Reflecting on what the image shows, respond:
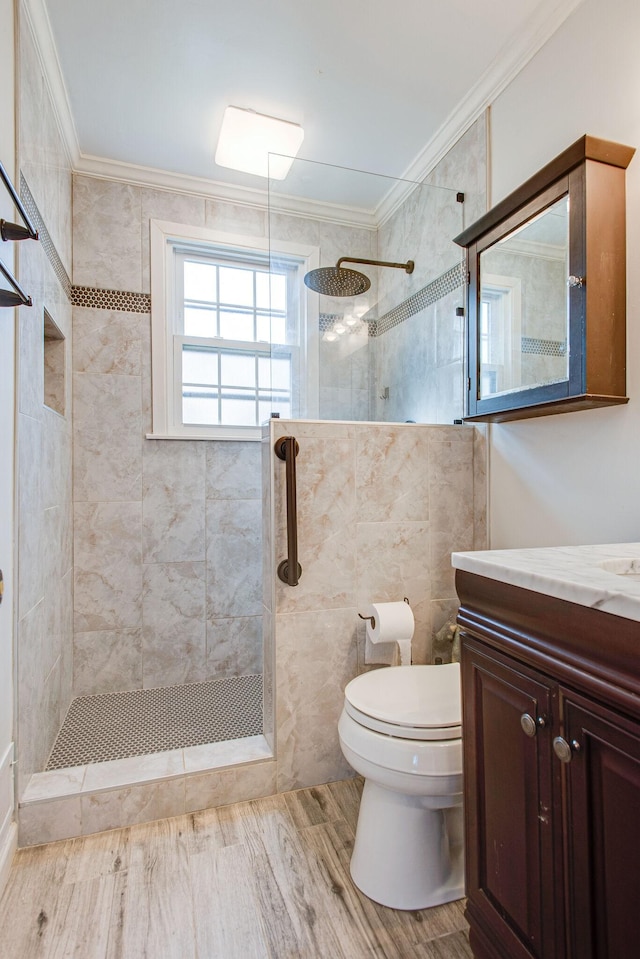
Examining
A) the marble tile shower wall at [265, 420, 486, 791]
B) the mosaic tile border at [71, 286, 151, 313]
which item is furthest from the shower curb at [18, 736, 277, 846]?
the mosaic tile border at [71, 286, 151, 313]

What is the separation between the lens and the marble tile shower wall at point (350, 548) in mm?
1792

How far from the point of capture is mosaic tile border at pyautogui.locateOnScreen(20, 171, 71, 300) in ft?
5.35

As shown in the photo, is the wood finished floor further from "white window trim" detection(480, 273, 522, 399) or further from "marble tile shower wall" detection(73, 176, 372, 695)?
"white window trim" detection(480, 273, 522, 399)

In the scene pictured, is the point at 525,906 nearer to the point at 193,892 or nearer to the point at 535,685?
the point at 535,685

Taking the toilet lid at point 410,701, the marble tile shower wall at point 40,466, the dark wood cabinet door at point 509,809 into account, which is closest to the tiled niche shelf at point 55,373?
the marble tile shower wall at point 40,466

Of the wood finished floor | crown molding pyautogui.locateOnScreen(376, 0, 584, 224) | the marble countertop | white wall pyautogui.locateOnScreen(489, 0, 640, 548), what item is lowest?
the wood finished floor

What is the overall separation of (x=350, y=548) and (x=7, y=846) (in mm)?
1369

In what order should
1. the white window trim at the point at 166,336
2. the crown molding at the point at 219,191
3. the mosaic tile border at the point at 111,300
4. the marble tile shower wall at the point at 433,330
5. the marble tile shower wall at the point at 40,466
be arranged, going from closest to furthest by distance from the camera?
the marble tile shower wall at the point at 40,466 → the marble tile shower wall at the point at 433,330 → the crown molding at the point at 219,191 → the mosaic tile border at the point at 111,300 → the white window trim at the point at 166,336

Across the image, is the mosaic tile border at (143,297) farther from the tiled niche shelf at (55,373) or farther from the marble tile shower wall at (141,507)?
the tiled niche shelf at (55,373)

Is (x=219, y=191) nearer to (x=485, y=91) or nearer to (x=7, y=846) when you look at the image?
(x=485, y=91)

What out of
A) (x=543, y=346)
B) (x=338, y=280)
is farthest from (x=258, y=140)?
(x=543, y=346)

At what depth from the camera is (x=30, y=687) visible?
64.1 inches

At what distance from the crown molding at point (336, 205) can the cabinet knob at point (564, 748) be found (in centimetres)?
210

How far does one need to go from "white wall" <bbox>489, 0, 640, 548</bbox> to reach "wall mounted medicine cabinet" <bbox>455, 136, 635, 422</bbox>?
6cm
